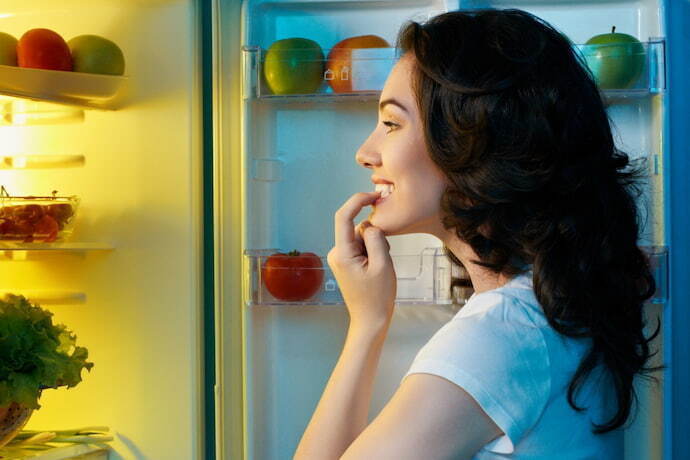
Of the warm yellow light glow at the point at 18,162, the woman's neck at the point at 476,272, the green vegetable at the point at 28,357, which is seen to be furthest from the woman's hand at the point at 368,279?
the warm yellow light glow at the point at 18,162

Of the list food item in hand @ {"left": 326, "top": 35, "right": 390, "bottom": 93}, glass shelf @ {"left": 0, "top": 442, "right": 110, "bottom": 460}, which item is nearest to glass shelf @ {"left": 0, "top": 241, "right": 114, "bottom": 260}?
glass shelf @ {"left": 0, "top": 442, "right": 110, "bottom": 460}

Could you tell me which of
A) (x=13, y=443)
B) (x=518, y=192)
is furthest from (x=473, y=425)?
(x=13, y=443)

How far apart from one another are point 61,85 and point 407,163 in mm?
982

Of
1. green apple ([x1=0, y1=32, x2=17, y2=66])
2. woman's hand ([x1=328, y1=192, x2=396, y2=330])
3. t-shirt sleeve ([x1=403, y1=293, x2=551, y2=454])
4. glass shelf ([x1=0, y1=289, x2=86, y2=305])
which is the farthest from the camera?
glass shelf ([x1=0, y1=289, x2=86, y2=305])

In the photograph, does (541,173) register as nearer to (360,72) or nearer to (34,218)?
(360,72)

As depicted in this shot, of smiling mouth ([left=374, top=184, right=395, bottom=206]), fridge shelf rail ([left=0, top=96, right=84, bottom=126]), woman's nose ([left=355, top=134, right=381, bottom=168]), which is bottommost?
smiling mouth ([left=374, top=184, right=395, bottom=206])

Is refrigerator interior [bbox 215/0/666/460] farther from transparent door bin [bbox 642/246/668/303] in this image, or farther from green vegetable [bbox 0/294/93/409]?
green vegetable [bbox 0/294/93/409]

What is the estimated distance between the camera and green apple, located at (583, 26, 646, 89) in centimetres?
170

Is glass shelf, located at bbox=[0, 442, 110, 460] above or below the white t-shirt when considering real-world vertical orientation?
below

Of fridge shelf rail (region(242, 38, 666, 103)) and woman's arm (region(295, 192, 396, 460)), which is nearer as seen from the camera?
woman's arm (region(295, 192, 396, 460))

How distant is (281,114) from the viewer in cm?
183

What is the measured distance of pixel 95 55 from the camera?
1744 mm

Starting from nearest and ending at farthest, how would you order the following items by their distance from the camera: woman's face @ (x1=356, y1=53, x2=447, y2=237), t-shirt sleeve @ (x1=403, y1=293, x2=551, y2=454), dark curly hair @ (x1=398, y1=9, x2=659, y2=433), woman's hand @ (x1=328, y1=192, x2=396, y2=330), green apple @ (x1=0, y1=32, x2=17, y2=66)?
t-shirt sleeve @ (x1=403, y1=293, x2=551, y2=454) < dark curly hair @ (x1=398, y1=9, x2=659, y2=433) < woman's face @ (x1=356, y1=53, x2=447, y2=237) < woman's hand @ (x1=328, y1=192, x2=396, y2=330) < green apple @ (x1=0, y1=32, x2=17, y2=66)

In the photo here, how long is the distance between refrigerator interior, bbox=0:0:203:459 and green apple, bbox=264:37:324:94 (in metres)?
0.16
